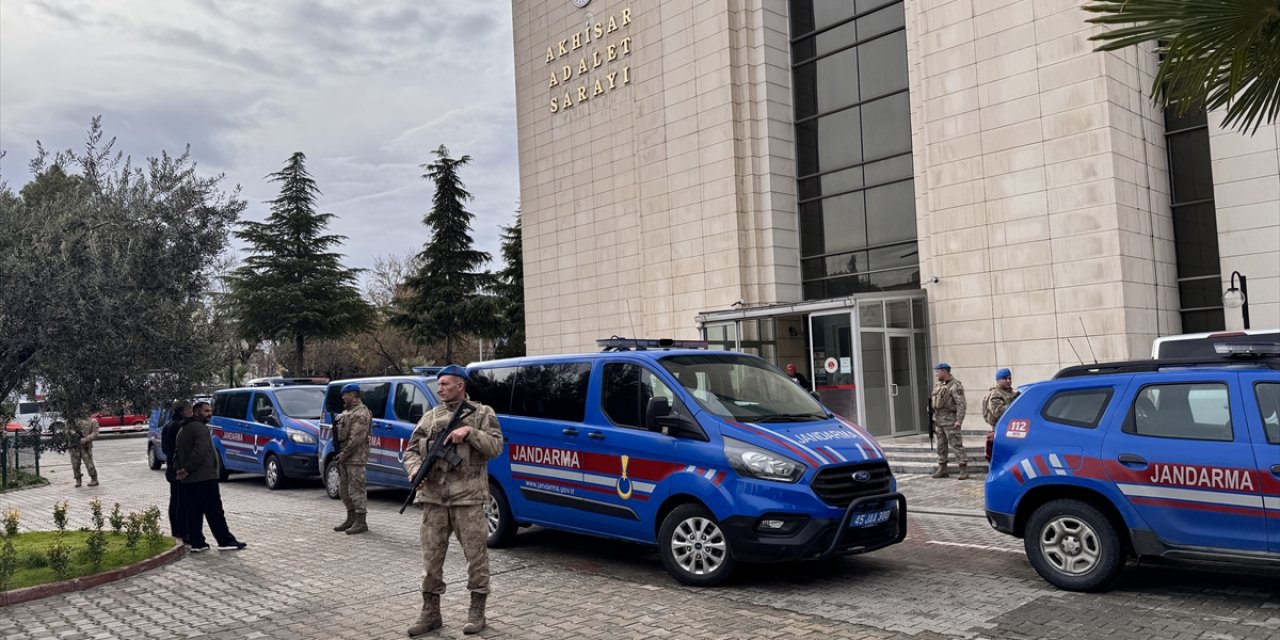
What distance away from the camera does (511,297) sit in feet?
147

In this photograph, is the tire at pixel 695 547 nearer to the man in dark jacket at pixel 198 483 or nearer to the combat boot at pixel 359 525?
the combat boot at pixel 359 525

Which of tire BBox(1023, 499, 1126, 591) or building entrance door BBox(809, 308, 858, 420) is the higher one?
building entrance door BBox(809, 308, 858, 420)

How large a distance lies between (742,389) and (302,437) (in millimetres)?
10381

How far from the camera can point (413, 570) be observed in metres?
8.80

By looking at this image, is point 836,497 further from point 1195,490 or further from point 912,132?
point 912,132

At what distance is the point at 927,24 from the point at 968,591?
16.9 meters

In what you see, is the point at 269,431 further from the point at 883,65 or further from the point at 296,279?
the point at 296,279

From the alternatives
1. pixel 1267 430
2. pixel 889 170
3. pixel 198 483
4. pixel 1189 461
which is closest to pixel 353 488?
pixel 198 483

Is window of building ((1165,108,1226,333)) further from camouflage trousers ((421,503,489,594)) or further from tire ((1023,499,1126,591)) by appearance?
camouflage trousers ((421,503,489,594))

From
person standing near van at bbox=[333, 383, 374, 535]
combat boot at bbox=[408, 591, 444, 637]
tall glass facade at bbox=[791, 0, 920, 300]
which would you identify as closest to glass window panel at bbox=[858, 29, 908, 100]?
tall glass facade at bbox=[791, 0, 920, 300]

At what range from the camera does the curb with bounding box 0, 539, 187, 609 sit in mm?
7899

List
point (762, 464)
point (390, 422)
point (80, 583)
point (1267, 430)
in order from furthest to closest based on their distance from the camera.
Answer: point (390, 422) < point (80, 583) < point (762, 464) < point (1267, 430)

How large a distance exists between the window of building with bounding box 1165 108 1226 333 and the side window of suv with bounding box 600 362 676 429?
619 inches

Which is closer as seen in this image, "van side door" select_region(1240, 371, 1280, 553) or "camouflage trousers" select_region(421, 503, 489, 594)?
"van side door" select_region(1240, 371, 1280, 553)
